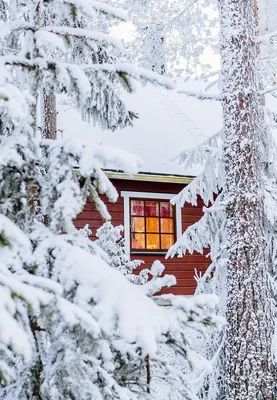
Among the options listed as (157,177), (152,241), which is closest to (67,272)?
(157,177)

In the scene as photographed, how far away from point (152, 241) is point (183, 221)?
0.98 meters

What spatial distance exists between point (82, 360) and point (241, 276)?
12.0 feet

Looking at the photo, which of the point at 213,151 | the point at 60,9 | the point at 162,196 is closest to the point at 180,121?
the point at 162,196

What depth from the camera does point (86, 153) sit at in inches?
91.9

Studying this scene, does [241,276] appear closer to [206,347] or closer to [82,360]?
[206,347]

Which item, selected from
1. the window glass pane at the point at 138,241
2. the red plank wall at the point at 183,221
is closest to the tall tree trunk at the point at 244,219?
the red plank wall at the point at 183,221

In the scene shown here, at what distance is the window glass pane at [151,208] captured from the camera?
1283 cm

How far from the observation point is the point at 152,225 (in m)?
12.9

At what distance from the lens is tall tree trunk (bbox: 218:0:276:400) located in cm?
561

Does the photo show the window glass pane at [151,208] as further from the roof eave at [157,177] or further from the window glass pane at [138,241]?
the roof eave at [157,177]

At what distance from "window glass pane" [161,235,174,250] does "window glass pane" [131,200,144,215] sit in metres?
0.88

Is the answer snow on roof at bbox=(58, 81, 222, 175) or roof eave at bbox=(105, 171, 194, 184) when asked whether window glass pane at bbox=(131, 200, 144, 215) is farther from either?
snow on roof at bbox=(58, 81, 222, 175)

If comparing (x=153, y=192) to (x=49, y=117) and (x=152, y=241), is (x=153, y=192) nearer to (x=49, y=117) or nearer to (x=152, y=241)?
(x=152, y=241)

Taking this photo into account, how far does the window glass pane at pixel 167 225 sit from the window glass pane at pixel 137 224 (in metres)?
0.57
